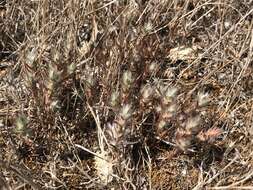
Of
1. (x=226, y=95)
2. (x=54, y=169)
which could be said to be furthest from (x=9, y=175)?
(x=226, y=95)

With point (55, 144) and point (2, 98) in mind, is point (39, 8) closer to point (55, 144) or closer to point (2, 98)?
point (2, 98)

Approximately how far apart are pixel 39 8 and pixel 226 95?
837 mm

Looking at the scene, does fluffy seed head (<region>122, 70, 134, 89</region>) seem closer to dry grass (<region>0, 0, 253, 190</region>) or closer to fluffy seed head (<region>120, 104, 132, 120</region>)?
dry grass (<region>0, 0, 253, 190</region>)

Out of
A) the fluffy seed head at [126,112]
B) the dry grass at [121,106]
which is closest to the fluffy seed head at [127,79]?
the dry grass at [121,106]

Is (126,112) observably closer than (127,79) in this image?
Yes

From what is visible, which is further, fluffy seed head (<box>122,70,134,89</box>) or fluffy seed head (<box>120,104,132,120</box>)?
fluffy seed head (<box>122,70,134,89</box>)

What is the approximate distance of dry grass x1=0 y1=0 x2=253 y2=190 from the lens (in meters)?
1.56

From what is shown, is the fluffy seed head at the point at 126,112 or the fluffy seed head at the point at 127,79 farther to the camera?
the fluffy seed head at the point at 127,79

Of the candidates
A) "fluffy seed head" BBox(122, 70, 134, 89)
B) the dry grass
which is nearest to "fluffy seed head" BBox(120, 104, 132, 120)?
the dry grass

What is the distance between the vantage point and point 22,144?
1626 millimetres

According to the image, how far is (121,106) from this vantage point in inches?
63.1

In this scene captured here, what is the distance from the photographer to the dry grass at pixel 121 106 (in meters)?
1.56

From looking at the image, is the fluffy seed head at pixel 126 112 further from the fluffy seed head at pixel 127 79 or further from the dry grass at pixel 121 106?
the fluffy seed head at pixel 127 79

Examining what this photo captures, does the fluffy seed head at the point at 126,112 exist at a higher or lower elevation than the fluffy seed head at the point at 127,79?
lower
